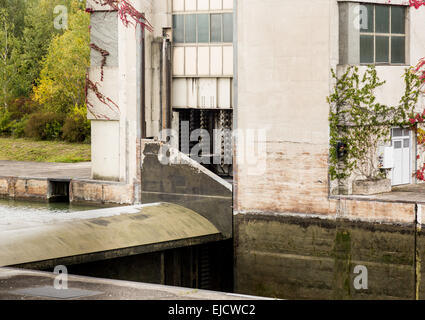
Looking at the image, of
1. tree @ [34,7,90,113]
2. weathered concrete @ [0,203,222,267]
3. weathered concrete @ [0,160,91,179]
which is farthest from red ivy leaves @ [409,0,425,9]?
tree @ [34,7,90,113]

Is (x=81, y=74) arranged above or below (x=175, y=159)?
above

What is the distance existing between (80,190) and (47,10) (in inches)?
1419

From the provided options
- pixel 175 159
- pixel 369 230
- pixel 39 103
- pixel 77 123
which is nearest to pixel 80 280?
pixel 369 230

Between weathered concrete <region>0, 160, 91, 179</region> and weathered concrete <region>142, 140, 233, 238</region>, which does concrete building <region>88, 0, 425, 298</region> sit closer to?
weathered concrete <region>142, 140, 233, 238</region>

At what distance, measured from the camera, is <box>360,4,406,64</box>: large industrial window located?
75.7 ft

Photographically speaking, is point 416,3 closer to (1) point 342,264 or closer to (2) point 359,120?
(2) point 359,120

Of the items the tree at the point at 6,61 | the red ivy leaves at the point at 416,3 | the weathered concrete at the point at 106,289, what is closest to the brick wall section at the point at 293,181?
the red ivy leaves at the point at 416,3

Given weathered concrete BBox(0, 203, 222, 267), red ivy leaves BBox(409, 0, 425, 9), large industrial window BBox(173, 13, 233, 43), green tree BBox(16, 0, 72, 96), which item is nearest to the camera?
weathered concrete BBox(0, 203, 222, 267)

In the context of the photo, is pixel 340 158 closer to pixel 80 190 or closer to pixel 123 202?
pixel 123 202

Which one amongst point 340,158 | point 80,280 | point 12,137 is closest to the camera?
point 80,280

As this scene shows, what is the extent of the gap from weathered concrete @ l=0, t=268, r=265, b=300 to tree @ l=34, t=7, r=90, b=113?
3457cm

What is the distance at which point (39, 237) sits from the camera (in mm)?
19109

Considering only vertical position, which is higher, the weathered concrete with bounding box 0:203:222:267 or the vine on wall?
the vine on wall

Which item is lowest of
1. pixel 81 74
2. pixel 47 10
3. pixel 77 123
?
pixel 77 123
